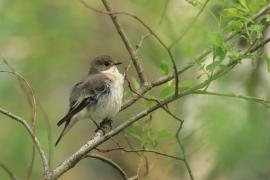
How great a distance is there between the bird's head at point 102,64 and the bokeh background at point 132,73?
1.35ft

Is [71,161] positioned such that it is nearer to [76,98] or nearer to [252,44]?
[252,44]

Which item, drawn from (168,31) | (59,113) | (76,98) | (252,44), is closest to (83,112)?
(76,98)

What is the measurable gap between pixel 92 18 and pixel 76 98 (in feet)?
15.7

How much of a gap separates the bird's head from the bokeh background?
0.41 m

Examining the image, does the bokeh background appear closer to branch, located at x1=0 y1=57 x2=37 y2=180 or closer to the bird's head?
branch, located at x1=0 y1=57 x2=37 y2=180

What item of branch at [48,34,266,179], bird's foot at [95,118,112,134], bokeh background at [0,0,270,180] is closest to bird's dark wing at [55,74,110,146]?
bird's foot at [95,118,112,134]

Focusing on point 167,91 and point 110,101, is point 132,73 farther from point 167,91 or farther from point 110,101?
point 167,91

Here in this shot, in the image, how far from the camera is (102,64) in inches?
367

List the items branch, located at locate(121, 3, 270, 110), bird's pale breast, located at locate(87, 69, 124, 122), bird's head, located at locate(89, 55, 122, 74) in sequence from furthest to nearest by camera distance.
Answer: bird's head, located at locate(89, 55, 122, 74)
bird's pale breast, located at locate(87, 69, 124, 122)
branch, located at locate(121, 3, 270, 110)

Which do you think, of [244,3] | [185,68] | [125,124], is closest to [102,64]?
[185,68]

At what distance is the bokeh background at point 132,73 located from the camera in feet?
22.1

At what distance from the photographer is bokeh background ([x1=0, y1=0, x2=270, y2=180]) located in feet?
22.1

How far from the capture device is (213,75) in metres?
5.60

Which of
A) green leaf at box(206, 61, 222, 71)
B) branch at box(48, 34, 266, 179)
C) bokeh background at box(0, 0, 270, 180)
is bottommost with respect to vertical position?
bokeh background at box(0, 0, 270, 180)
